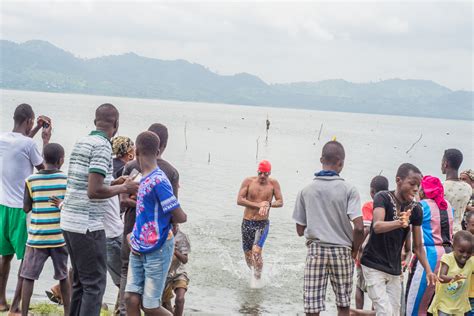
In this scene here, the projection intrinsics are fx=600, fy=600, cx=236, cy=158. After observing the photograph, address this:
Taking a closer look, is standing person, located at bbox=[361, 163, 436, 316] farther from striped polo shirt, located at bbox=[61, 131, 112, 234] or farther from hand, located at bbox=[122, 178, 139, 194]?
striped polo shirt, located at bbox=[61, 131, 112, 234]

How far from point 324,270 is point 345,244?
35 cm

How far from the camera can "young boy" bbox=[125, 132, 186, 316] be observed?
5.30 metres

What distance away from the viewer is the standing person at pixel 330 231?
605cm

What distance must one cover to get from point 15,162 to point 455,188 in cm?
533

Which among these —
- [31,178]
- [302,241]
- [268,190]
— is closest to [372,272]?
[31,178]

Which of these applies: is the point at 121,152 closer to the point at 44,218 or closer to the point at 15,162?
the point at 44,218

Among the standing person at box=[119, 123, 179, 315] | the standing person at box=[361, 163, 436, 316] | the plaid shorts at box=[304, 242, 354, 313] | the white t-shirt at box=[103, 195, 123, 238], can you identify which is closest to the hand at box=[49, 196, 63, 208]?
the white t-shirt at box=[103, 195, 123, 238]

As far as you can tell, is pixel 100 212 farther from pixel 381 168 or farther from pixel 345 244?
pixel 381 168

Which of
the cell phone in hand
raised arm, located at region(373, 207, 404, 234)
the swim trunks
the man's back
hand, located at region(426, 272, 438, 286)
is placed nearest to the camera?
the cell phone in hand

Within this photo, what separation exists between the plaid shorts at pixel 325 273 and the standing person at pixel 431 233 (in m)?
1.25

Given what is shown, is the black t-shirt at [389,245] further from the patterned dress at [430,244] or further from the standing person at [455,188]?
the standing person at [455,188]

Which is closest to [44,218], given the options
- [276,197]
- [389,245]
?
[389,245]

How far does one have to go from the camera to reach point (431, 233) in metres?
6.96

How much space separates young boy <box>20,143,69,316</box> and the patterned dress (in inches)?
159
